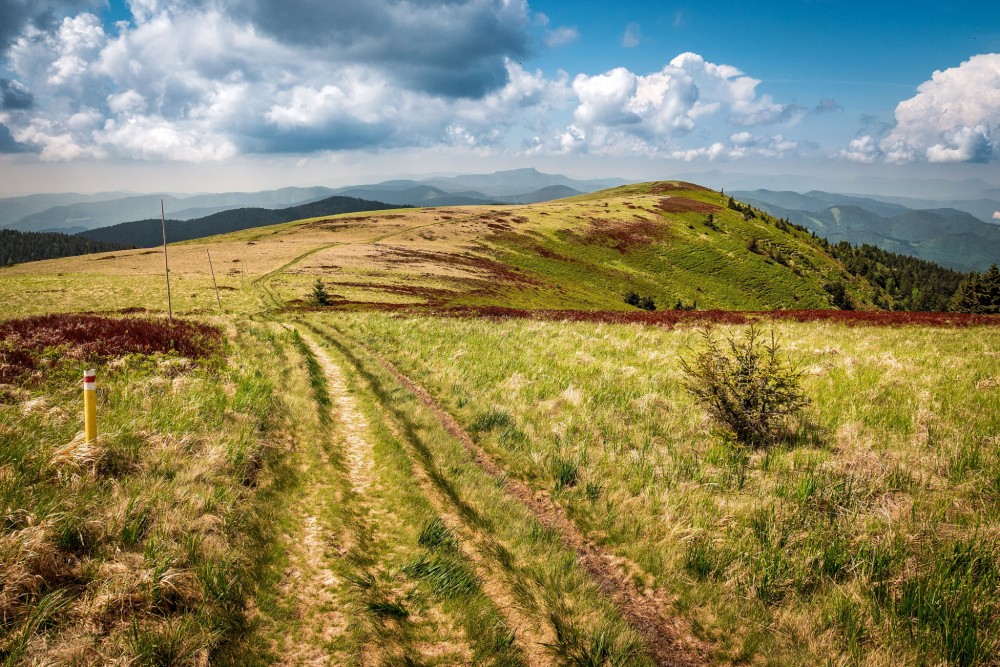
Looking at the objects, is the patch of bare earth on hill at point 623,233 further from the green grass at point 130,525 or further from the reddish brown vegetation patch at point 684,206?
the green grass at point 130,525

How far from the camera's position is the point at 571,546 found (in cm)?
638

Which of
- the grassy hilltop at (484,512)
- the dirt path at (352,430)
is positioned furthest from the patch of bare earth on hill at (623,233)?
the dirt path at (352,430)

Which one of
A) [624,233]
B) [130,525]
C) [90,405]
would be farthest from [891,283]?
[90,405]

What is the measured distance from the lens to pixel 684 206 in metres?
150

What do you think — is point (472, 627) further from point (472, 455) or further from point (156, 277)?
point (156, 277)

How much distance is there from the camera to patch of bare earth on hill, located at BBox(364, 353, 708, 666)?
4738mm

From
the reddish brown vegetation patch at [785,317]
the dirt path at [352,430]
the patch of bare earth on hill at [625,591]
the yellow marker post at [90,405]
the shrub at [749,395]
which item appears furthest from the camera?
the reddish brown vegetation patch at [785,317]

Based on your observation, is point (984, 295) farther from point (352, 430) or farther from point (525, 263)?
point (352, 430)

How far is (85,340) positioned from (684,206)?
163095mm

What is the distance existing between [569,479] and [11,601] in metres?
6.98

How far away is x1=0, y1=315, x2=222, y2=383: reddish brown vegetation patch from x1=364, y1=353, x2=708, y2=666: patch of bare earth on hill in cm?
1111

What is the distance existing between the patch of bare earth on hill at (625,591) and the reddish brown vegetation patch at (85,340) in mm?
11105

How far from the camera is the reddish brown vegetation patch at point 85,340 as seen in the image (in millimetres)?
10539

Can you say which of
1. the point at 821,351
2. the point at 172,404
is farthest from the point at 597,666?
the point at 821,351
